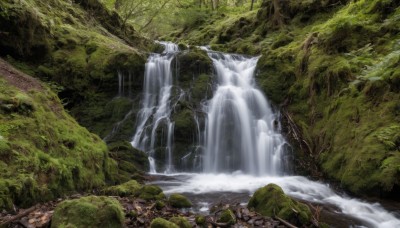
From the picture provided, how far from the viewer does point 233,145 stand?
429 inches

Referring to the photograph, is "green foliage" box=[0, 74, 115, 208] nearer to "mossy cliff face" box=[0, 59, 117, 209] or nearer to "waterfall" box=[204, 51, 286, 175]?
"mossy cliff face" box=[0, 59, 117, 209]

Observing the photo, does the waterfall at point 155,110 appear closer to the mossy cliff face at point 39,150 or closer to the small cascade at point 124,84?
the small cascade at point 124,84

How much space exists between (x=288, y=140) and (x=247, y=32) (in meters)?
11.1

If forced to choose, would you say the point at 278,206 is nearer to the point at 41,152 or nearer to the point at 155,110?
the point at 41,152

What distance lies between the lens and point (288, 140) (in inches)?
416

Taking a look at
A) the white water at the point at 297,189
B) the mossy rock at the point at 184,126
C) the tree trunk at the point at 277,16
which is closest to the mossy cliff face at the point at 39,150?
the white water at the point at 297,189

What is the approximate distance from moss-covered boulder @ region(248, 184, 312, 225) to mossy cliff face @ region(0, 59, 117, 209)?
314cm

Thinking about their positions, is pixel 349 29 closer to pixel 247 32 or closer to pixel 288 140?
pixel 288 140

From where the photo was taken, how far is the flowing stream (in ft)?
24.4

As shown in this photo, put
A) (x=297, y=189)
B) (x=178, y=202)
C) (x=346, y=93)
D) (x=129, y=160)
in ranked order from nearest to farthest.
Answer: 1. (x=178, y=202)
2. (x=297, y=189)
3. (x=129, y=160)
4. (x=346, y=93)

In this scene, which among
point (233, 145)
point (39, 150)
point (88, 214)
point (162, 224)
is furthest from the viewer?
point (233, 145)

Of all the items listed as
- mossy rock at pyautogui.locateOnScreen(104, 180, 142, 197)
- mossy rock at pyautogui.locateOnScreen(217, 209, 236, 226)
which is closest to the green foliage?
mossy rock at pyautogui.locateOnScreen(104, 180, 142, 197)

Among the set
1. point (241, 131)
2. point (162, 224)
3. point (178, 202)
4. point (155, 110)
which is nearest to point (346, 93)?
point (241, 131)

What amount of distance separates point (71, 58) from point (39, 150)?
721 cm
